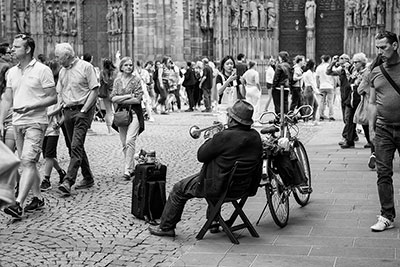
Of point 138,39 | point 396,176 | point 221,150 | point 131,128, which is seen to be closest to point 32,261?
point 221,150

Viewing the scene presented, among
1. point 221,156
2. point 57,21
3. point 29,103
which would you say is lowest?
point 221,156

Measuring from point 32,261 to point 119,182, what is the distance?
14.5ft

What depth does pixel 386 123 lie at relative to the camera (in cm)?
748

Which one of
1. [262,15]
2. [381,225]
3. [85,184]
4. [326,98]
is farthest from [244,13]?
[381,225]

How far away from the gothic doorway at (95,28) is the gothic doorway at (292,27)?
786 cm

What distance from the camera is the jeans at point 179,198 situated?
7.17 m

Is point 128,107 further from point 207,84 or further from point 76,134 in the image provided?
point 207,84

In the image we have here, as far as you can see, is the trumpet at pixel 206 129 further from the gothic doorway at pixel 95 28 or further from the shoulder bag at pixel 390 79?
the gothic doorway at pixel 95 28

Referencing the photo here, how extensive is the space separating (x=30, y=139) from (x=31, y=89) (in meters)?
0.61

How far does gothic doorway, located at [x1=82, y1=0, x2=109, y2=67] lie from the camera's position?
33.1 m

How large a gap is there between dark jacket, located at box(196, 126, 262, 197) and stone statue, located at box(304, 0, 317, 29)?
25.4m

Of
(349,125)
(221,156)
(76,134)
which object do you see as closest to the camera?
(221,156)

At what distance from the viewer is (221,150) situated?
7.00 meters

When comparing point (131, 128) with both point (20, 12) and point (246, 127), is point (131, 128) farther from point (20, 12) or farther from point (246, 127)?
point (20, 12)
